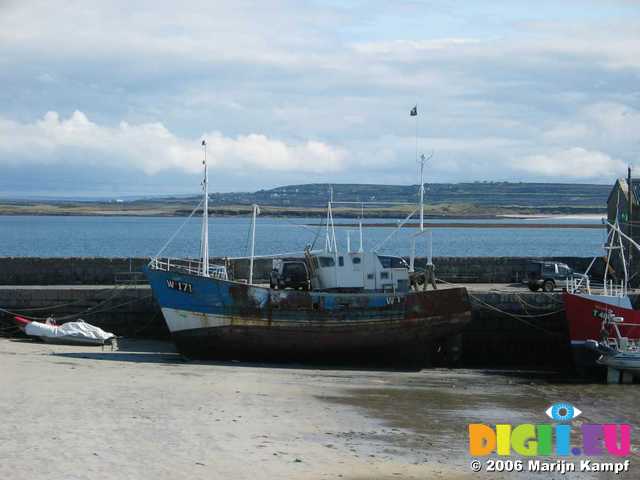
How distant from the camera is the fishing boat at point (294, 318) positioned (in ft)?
91.0

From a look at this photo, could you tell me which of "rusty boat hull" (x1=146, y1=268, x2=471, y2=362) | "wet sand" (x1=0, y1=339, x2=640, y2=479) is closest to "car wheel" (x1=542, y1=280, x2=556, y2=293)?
"rusty boat hull" (x1=146, y1=268, x2=471, y2=362)

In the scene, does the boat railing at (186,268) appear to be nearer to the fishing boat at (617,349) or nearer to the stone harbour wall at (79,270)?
the stone harbour wall at (79,270)

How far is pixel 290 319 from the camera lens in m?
27.8

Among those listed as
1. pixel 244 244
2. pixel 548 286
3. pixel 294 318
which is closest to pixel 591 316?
pixel 548 286

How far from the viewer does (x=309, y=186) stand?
157875 mm

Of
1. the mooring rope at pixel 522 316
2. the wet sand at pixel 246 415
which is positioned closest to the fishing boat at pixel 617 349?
the wet sand at pixel 246 415

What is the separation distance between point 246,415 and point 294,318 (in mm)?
9183

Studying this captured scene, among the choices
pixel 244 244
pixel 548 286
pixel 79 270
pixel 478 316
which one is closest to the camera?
pixel 478 316

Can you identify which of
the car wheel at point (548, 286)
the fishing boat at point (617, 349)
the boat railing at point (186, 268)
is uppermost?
the boat railing at point (186, 268)

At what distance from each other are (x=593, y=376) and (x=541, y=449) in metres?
11.1

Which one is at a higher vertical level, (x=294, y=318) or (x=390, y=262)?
(x=390, y=262)

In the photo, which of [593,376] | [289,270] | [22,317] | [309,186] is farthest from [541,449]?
[309,186]

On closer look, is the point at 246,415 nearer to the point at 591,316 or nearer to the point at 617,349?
the point at 617,349

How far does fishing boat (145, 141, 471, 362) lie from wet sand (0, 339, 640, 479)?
1040mm
